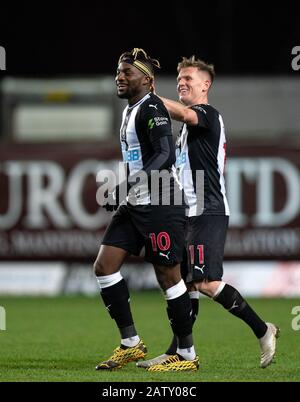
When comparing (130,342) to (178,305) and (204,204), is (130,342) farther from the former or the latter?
(204,204)

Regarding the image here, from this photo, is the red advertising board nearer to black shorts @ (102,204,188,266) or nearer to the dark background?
the dark background

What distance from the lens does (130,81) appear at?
25.2 feet

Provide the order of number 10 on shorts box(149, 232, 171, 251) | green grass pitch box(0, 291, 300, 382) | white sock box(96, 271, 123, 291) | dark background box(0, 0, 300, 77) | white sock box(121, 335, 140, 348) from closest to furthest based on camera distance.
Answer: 1. green grass pitch box(0, 291, 300, 382)
2. number 10 on shorts box(149, 232, 171, 251)
3. white sock box(96, 271, 123, 291)
4. white sock box(121, 335, 140, 348)
5. dark background box(0, 0, 300, 77)

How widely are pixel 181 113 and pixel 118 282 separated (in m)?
1.34

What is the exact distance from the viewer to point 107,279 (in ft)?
25.5

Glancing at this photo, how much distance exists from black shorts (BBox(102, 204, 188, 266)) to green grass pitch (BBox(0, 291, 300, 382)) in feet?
2.83

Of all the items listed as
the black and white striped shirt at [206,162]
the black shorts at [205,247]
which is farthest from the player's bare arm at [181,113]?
the black shorts at [205,247]

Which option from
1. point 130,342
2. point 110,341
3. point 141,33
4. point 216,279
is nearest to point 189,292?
point 216,279

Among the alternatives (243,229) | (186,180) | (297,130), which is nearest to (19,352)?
(186,180)

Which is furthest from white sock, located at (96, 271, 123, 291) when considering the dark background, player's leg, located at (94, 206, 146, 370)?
the dark background

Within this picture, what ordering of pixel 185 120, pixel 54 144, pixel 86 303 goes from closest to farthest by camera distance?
pixel 185 120 → pixel 86 303 → pixel 54 144

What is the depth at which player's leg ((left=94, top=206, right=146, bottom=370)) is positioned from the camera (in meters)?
7.70

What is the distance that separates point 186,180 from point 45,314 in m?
4.79

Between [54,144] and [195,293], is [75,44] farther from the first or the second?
[195,293]
